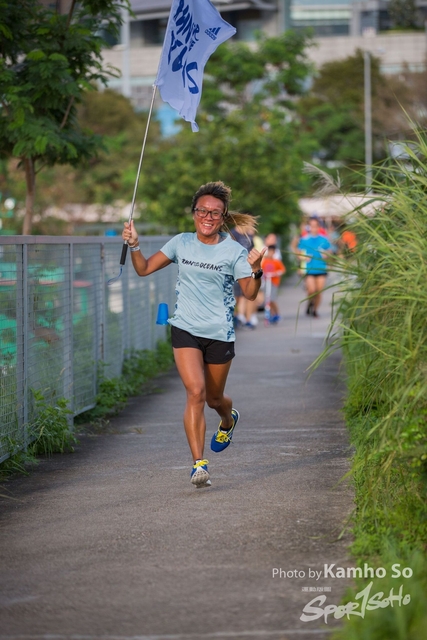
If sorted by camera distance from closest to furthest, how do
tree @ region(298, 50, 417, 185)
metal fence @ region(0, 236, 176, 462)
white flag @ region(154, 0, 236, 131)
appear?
metal fence @ region(0, 236, 176, 462) < white flag @ region(154, 0, 236, 131) < tree @ region(298, 50, 417, 185)

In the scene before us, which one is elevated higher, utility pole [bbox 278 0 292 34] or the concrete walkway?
utility pole [bbox 278 0 292 34]

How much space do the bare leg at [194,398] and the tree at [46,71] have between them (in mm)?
4657

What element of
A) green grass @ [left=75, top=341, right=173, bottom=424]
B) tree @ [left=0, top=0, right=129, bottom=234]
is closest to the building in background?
green grass @ [left=75, top=341, right=173, bottom=424]

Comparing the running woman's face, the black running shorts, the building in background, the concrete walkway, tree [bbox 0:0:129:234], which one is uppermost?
the building in background

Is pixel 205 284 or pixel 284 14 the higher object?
pixel 284 14

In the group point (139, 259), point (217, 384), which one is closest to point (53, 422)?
point (217, 384)

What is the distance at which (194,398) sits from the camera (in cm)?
746

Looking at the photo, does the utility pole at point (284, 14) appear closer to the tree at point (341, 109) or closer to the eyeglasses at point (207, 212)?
the tree at point (341, 109)

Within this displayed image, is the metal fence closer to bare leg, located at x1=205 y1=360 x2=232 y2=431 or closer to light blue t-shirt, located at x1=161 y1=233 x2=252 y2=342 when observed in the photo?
light blue t-shirt, located at x1=161 y1=233 x2=252 y2=342

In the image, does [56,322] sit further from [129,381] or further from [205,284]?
[129,381]

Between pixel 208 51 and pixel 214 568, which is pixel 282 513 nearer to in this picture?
pixel 214 568

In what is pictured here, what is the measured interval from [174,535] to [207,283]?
1978 millimetres

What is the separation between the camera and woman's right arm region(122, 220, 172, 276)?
295 inches

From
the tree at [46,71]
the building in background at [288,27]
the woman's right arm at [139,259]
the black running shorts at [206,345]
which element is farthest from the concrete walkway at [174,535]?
the building in background at [288,27]
